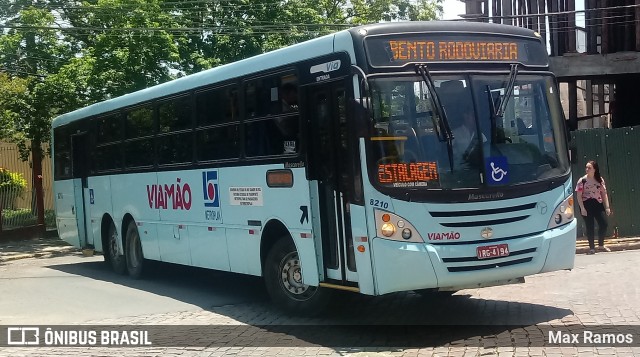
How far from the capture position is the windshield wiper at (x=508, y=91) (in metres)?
8.42

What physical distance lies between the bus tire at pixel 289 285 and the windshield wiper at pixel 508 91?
113 inches

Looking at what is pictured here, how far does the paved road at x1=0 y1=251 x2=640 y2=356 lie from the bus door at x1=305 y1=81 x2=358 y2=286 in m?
0.85

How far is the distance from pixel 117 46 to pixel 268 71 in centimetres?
1316

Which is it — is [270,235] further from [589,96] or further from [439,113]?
[589,96]

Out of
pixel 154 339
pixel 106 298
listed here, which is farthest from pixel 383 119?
pixel 106 298

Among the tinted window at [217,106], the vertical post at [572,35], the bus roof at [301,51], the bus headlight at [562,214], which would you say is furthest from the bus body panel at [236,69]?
the vertical post at [572,35]

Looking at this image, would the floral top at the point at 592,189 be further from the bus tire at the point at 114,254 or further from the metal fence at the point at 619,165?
the bus tire at the point at 114,254

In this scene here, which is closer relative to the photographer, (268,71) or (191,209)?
(268,71)

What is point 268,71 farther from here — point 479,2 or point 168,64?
point 479,2

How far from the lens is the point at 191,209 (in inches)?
475

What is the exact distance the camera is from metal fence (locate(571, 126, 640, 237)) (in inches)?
662

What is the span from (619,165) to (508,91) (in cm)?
931

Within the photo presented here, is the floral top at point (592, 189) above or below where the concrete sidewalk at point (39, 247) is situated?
above

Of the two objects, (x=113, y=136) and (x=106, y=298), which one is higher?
(x=113, y=136)
